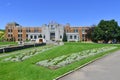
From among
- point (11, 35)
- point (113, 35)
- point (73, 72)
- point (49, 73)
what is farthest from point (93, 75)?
point (11, 35)

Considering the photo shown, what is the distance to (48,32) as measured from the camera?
446 ft

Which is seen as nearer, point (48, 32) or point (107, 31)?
point (107, 31)

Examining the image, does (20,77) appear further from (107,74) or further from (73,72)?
(107,74)

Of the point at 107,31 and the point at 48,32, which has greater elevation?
the point at 48,32

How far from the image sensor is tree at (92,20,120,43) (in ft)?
302

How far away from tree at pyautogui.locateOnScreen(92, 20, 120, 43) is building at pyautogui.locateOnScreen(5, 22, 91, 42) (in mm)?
39832

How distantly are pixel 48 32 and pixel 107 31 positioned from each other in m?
50.2

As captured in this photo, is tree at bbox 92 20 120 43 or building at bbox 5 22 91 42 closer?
tree at bbox 92 20 120 43

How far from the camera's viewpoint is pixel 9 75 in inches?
684

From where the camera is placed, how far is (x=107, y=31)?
3652 inches

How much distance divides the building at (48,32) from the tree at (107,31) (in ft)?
131

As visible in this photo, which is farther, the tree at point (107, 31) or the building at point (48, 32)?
the building at point (48, 32)

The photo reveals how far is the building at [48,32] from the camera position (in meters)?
136

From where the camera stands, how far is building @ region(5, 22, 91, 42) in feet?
446
